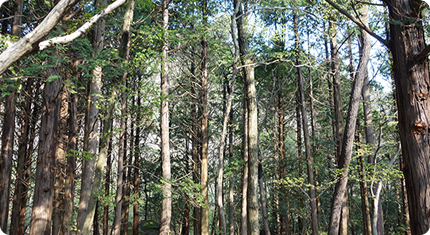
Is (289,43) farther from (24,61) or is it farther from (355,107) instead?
(24,61)

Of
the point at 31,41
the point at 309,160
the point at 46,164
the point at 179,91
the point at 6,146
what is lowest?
the point at 46,164

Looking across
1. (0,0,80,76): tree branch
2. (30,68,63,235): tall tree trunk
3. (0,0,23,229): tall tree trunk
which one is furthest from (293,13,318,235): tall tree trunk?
(0,0,23,229): tall tree trunk

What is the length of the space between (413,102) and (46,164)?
8.25 metres

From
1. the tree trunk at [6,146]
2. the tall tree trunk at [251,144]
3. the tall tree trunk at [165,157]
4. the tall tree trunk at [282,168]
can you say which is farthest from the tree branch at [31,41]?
the tall tree trunk at [282,168]

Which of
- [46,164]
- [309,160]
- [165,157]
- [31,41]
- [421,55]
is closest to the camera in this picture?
[31,41]

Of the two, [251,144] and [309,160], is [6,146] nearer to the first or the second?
[251,144]

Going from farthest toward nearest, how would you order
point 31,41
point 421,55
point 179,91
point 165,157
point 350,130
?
point 179,91 → point 165,157 → point 350,130 → point 421,55 → point 31,41

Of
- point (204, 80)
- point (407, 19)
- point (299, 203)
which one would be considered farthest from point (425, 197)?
point (299, 203)

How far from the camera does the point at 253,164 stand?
6.71m

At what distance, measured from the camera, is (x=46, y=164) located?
7410 mm

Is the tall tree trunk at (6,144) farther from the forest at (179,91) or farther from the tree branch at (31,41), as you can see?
the tree branch at (31,41)

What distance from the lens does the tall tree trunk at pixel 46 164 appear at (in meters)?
7.05

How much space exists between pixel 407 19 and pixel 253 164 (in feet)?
14.3

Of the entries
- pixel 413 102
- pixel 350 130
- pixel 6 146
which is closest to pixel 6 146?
pixel 6 146
